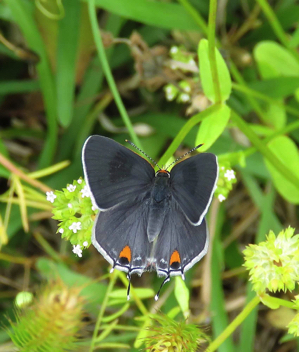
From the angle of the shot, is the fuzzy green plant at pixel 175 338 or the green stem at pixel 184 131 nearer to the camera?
the fuzzy green plant at pixel 175 338

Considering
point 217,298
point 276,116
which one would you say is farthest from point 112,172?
point 276,116

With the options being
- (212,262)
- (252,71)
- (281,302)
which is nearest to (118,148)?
(281,302)

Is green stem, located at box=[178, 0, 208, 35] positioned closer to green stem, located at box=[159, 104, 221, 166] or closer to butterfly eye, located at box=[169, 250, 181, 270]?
green stem, located at box=[159, 104, 221, 166]

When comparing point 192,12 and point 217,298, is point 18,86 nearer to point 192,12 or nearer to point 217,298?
point 192,12

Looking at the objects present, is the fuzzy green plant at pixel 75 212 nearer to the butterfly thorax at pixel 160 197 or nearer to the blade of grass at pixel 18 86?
the butterfly thorax at pixel 160 197

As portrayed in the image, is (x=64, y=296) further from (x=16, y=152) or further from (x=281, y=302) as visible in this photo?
(x=16, y=152)

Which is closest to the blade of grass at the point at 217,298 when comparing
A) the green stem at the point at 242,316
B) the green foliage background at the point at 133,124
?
the green foliage background at the point at 133,124
